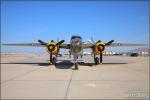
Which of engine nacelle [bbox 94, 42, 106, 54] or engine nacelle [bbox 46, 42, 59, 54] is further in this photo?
engine nacelle [bbox 94, 42, 106, 54]

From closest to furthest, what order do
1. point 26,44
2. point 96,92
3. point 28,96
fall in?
point 28,96
point 96,92
point 26,44

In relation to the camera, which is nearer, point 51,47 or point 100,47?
point 51,47

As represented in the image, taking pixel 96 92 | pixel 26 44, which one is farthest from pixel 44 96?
pixel 26 44

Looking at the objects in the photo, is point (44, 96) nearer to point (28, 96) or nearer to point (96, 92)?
point (28, 96)

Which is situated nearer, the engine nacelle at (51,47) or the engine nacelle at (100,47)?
the engine nacelle at (51,47)

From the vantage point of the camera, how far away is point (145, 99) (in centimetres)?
722

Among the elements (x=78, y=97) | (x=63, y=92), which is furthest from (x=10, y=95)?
(x=78, y=97)

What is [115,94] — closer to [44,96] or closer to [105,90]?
[105,90]

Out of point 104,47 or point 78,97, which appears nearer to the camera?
point 78,97

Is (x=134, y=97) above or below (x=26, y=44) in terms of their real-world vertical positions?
below

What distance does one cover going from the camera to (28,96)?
7.71 m

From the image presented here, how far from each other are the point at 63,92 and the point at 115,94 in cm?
212

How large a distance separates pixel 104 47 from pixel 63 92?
54.3ft

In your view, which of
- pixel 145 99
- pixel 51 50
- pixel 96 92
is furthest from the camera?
pixel 51 50
